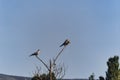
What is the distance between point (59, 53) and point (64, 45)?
23.7 inches

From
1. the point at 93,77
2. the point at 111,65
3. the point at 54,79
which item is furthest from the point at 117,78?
the point at 54,79

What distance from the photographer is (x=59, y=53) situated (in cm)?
2608

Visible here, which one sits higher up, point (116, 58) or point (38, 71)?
point (116, 58)

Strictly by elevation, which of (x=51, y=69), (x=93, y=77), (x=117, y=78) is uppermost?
(x=93, y=77)

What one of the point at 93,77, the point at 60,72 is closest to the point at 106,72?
the point at 93,77

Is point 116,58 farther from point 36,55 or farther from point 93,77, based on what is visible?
point 36,55

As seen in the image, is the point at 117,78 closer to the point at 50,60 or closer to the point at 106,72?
the point at 106,72

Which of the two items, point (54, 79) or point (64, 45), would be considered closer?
point (64, 45)

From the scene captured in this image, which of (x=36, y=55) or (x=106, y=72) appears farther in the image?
(x=106, y=72)

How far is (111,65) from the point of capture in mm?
57656

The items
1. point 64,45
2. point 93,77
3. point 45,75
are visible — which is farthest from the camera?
point 93,77

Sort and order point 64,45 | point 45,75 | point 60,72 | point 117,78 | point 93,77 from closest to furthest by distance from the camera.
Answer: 1. point 64,45
2. point 60,72
3. point 45,75
4. point 117,78
5. point 93,77

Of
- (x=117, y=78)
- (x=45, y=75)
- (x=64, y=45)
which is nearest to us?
(x=64, y=45)

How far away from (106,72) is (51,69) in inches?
1302
